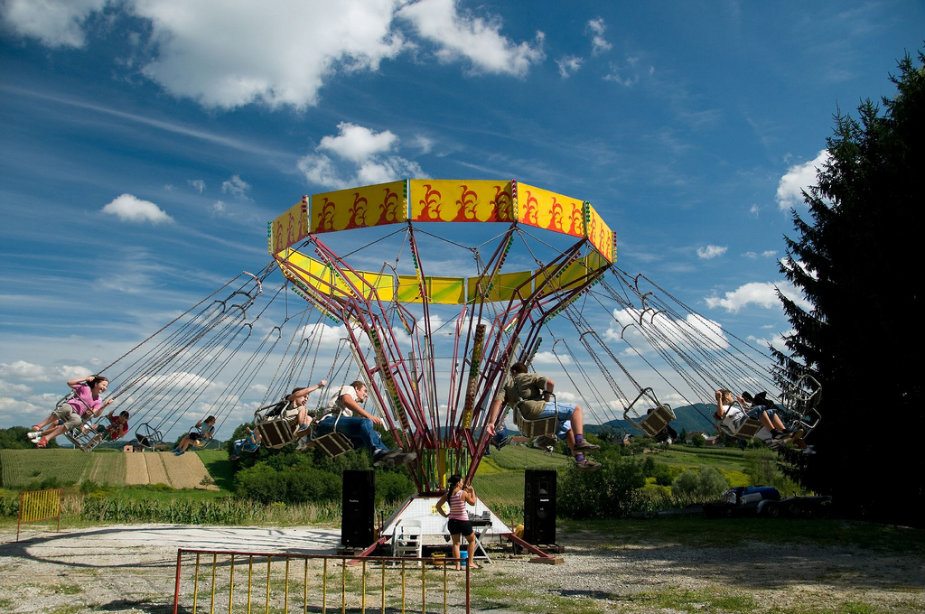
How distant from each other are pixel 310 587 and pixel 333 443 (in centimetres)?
228

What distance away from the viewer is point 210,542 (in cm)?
1339

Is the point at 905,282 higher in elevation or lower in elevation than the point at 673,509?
higher

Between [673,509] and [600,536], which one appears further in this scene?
[673,509]

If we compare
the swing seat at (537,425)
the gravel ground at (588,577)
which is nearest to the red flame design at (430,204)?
the swing seat at (537,425)

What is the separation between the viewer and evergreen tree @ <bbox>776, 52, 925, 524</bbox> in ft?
52.0

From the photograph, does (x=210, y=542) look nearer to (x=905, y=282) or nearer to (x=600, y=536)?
(x=600, y=536)

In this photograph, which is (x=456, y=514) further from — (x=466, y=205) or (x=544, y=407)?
(x=466, y=205)

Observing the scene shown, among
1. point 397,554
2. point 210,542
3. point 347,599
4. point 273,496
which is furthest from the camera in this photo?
point 273,496

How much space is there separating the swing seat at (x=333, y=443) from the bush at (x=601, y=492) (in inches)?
440

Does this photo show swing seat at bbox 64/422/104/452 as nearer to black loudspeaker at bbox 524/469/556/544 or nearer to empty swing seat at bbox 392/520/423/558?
empty swing seat at bbox 392/520/423/558

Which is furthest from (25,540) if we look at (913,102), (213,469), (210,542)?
(213,469)

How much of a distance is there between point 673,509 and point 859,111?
12682 millimetres

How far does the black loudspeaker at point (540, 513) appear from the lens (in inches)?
476

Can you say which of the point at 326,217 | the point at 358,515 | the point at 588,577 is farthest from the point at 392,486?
the point at 588,577
